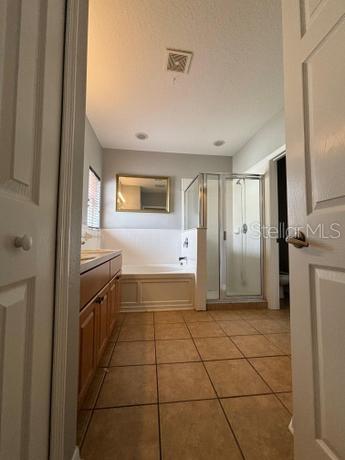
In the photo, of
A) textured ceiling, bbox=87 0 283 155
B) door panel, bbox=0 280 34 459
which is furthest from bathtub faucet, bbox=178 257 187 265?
door panel, bbox=0 280 34 459

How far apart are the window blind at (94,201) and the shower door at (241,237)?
6.20 ft

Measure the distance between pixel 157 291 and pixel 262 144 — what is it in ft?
8.16

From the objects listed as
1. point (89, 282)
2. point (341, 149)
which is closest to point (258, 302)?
point (89, 282)

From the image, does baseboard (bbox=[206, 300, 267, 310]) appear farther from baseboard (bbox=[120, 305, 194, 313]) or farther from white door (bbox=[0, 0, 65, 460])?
white door (bbox=[0, 0, 65, 460])

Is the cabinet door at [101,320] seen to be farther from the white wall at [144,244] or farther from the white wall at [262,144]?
the white wall at [262,144]

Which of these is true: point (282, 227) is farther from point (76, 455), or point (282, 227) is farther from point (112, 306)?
point (76, 455)

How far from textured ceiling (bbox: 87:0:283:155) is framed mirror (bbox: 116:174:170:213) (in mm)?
763

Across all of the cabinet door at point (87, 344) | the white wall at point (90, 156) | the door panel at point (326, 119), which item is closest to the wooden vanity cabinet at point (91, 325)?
the cabinet door at point (87, 344)

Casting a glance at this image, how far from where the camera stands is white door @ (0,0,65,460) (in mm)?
443

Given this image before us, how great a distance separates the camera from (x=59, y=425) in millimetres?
662

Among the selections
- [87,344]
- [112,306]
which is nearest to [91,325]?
[87,344]

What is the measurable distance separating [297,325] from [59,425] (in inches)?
33.7

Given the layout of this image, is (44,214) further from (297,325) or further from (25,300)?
(297,325)

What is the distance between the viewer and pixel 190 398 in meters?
1.18
